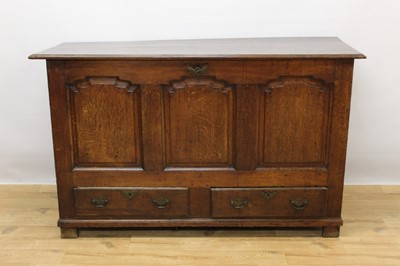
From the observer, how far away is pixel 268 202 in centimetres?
242

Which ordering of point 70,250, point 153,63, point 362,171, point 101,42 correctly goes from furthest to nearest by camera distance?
point 362,171 < point 101,42 < point 70,250 < point 153,63

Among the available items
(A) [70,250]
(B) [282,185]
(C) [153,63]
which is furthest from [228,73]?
(A) [70,250]

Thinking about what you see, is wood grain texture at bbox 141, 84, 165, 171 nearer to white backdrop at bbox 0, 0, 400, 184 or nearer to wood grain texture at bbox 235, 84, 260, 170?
wood grain texture at bbox 235, 84, 260, 170

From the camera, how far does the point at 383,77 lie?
9.35 feet

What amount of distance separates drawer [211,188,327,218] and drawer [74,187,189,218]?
17 cm

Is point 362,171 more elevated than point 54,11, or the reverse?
point 54,11

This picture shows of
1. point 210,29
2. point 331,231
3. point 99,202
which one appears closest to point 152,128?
point 99,202

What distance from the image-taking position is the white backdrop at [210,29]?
108 inches

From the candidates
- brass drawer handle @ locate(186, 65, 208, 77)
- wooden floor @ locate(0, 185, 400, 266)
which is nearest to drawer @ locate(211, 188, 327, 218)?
wooden floor @ locate(0, 185, 400, 266)

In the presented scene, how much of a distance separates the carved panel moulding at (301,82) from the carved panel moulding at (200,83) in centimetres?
18

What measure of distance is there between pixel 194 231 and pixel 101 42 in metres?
1.04

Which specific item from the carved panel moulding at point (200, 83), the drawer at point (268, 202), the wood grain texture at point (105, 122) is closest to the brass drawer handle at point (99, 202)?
the wood grain texture at point (105, 122)

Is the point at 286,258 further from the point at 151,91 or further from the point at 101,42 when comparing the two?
the point at 101,42

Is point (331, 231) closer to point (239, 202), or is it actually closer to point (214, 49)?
point (239, 202)
